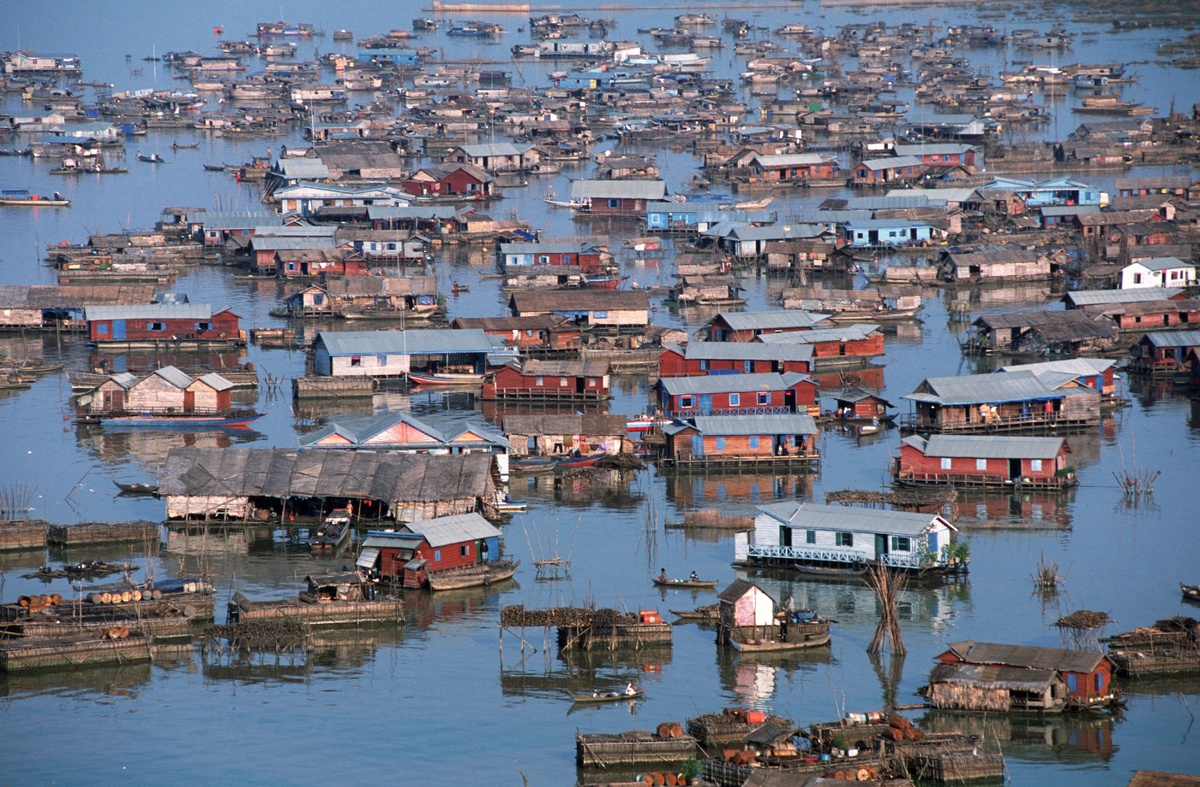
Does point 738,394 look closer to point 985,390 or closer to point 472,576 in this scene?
point 985,390

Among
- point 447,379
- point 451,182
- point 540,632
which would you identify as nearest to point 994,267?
point 447,379

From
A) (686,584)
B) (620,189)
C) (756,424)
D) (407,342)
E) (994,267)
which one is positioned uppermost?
(620,189)

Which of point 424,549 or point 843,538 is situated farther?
point 843,538

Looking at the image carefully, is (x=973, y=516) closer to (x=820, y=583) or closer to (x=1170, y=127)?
(x=820, y=583)

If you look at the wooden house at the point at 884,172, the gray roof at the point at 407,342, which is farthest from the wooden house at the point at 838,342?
the wooden house at the point at 884,172

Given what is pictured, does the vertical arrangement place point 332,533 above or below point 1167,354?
below

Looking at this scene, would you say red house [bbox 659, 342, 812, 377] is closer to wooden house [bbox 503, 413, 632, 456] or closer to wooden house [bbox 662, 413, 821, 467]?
wooden house [bbox 662, 413, 821, 467]

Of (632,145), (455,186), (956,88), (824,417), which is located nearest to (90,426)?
(824,417)
